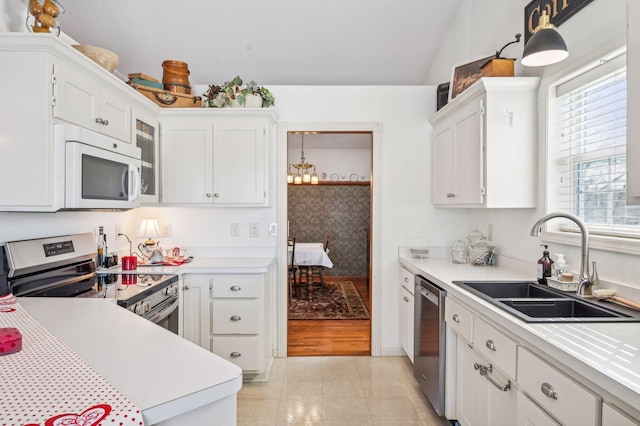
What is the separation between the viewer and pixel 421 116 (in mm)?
3357

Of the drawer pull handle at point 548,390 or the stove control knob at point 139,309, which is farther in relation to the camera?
the stove control knob at point 139,309

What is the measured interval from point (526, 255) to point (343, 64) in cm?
263

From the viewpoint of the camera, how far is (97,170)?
1988 mm

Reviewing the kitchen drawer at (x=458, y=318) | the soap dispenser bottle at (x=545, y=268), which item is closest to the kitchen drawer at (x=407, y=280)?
the kitchen drawer at (x=458, y=318)

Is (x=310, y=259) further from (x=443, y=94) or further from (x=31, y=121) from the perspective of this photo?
(x=31, y=121)

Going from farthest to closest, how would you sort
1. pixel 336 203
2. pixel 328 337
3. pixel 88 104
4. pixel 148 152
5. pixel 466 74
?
pixel 336 203
pixel 328 337
pixel 148 152
pixel 466 74
pixel 88 104

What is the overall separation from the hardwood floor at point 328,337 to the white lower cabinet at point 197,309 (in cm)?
93

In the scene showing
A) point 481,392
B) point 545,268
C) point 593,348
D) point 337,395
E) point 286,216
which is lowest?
point 337,395

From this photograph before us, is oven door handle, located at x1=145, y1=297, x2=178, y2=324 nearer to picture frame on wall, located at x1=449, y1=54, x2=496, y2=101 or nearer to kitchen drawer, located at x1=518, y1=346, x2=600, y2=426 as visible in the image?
kitchen drawer, located at x1=518, y1=346, x2=600, y2=426

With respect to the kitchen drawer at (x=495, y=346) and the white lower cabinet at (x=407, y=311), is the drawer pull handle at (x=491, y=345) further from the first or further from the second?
the white lower cabinet at (x=407, y=311)

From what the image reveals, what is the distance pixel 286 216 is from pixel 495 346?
82.7 inches

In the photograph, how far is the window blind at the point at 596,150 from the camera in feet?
5.74

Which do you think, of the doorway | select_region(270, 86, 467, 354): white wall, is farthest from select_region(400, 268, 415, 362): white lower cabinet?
the doorway

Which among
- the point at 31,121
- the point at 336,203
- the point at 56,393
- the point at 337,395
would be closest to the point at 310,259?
the point at 336,203
